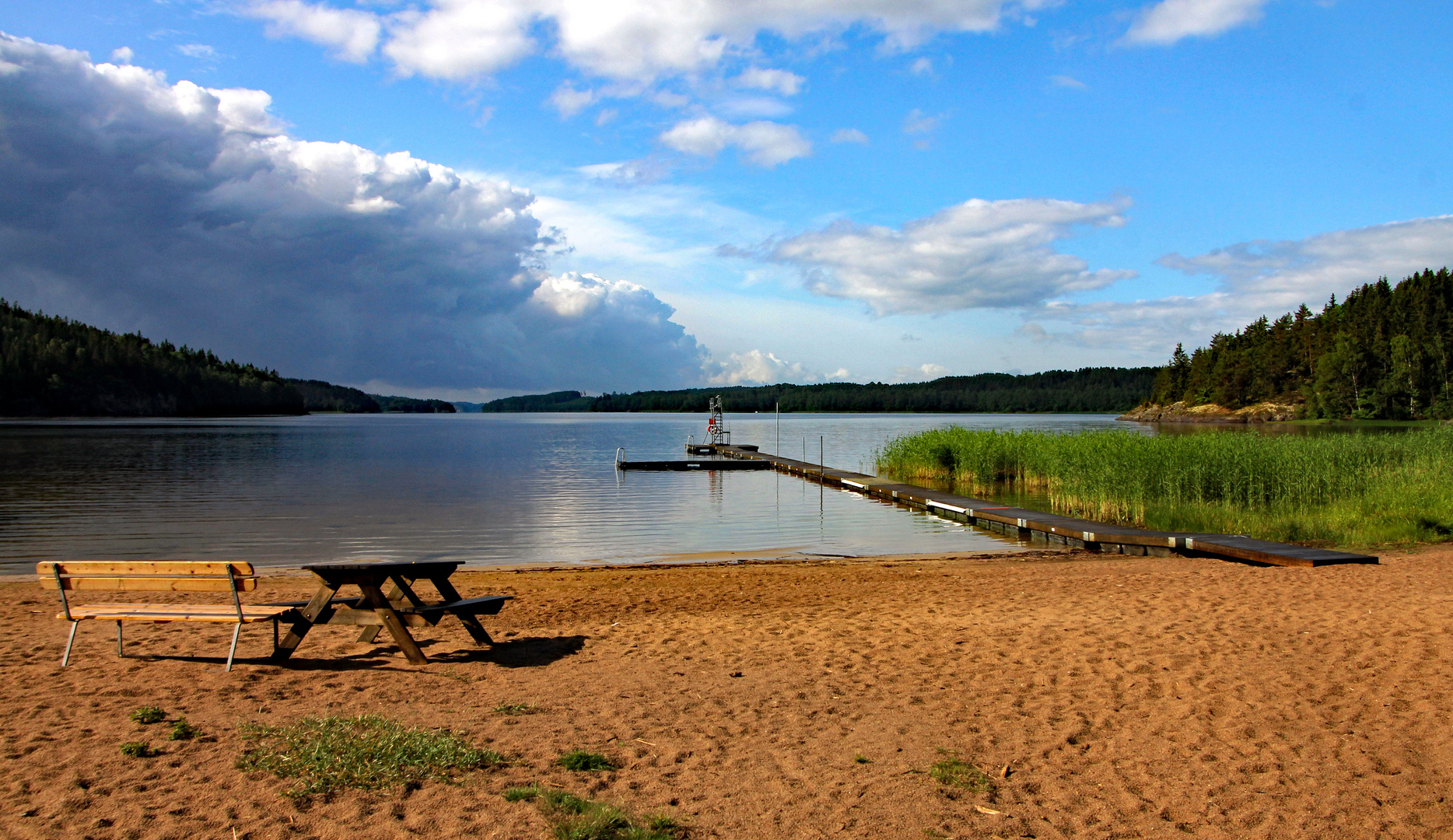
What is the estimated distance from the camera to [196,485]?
2948cm

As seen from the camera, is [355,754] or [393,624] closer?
[355,754]

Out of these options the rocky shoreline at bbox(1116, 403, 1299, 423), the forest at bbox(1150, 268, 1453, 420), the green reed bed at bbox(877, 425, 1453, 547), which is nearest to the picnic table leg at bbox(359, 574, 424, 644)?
the green reed bed at bbox(877, 425, 1453, 547)

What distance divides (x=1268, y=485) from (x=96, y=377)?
147683 millimetres

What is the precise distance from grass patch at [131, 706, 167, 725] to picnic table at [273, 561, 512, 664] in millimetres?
1320

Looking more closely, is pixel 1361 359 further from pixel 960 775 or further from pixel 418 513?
pixel 960 775

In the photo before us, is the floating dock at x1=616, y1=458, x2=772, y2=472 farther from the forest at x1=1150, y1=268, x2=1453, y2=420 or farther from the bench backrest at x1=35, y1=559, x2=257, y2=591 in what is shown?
the forest at x1=1150, y1=268, x2=1453, y2=420

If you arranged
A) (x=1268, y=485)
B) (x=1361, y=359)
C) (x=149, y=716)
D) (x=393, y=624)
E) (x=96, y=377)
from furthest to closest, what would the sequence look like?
(x=96, y=377) < (x=1361, y=359) < (x=1268, y=485) < (x=393, y=624) < (x=149, y=716)

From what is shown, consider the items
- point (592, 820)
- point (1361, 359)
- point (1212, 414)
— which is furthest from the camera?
point (1212, 414)

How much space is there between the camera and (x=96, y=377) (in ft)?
404

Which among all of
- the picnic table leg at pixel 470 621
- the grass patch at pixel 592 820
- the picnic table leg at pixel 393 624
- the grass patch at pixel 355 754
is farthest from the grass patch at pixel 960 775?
the picnic table leg at pixel 470 621

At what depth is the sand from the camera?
3.74 meters

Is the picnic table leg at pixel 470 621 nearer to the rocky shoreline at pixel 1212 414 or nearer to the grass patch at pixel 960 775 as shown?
the grass patch at pixel 960 775

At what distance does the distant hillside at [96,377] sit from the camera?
117000mm

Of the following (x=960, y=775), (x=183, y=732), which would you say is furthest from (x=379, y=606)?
(x=960, y=775)
